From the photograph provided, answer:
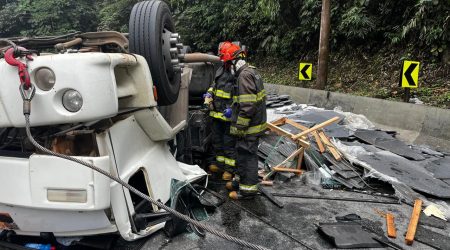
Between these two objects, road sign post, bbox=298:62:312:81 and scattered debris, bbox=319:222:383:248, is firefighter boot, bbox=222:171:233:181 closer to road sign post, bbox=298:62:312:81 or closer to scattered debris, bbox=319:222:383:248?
scattered debris, bbox=319:222:383:248

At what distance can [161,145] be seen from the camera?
2928 mm

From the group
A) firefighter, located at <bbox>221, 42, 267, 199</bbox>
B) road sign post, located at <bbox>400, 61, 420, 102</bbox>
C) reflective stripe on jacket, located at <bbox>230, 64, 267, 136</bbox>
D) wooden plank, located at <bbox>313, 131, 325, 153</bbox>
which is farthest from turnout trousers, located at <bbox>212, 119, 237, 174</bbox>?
road sign post, located at <bbox>400, 61, 420, 102</bbox>

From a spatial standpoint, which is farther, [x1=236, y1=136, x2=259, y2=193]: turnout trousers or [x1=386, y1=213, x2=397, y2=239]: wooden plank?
[x1=236, y1=136, x2=259, y2=193]: turnout trousers

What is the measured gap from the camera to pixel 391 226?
305cm

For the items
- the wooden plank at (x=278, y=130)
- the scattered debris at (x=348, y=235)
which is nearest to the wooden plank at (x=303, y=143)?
the wooden plank at (x=278, y=130)

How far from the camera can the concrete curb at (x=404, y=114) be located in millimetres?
5359

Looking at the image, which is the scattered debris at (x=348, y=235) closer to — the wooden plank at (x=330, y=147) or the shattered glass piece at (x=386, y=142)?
the wooden plank at (x=330, y=147)

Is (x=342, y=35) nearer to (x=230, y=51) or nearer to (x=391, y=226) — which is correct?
(x=230, y=51)

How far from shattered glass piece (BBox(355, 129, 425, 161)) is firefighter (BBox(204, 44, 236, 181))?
201 cm

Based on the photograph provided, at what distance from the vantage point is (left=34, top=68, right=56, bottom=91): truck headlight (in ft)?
6.48

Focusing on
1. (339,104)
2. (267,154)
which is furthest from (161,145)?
(339,104)

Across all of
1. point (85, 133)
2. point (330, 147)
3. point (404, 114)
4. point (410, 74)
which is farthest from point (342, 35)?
point (85, 133)

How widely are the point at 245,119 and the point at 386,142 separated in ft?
7.79

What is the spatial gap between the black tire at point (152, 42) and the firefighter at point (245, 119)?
1.02 meters
